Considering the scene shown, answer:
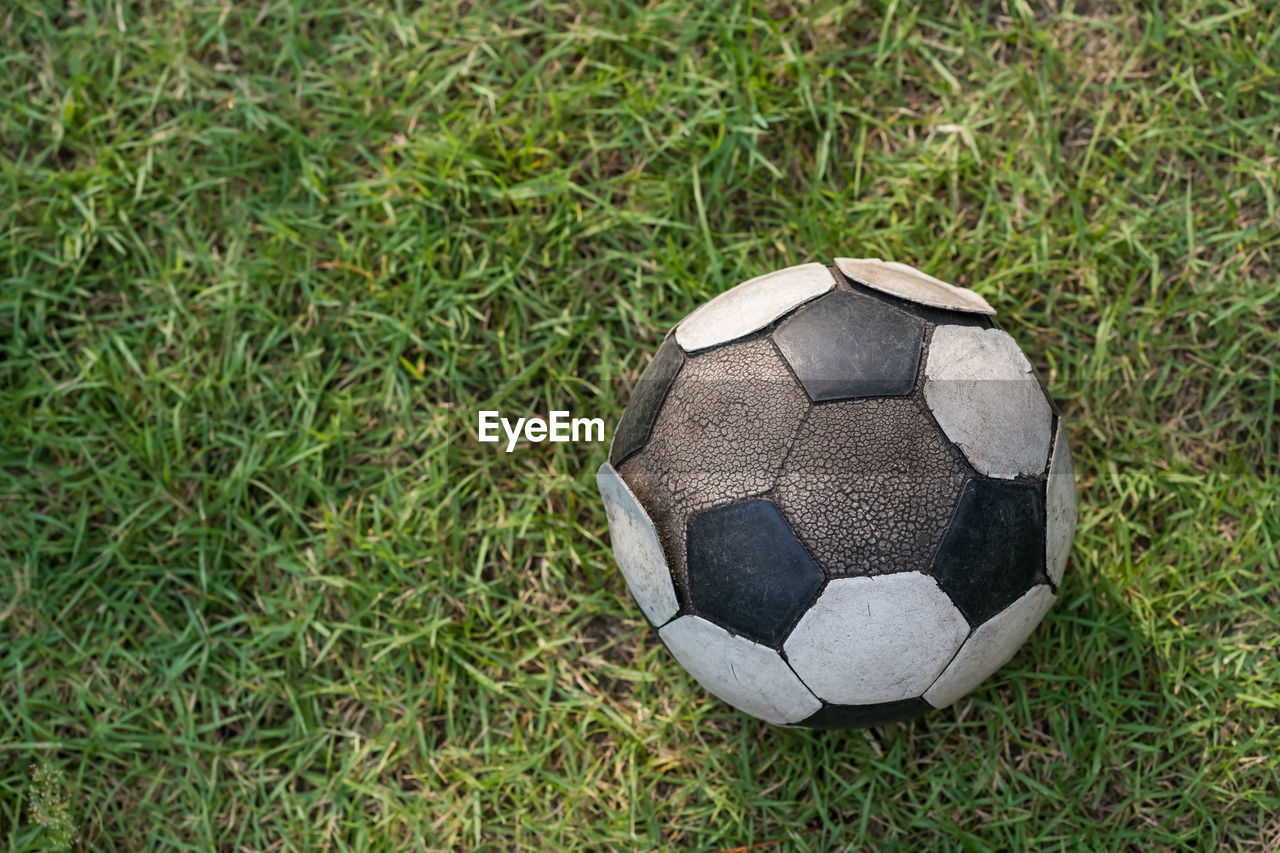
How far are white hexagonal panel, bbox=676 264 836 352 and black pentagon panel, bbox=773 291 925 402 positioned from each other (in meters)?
0.04

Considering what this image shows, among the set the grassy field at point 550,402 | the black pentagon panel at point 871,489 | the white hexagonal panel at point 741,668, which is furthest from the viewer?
the grassy field at point 550,402

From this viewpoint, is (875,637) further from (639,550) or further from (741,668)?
(639,550)

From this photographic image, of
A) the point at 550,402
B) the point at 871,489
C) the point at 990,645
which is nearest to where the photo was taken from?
the point at 871,489

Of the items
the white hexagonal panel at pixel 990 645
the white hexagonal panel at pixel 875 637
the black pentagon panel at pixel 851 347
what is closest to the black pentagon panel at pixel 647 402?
the black pentagon panel at pixel 851 347

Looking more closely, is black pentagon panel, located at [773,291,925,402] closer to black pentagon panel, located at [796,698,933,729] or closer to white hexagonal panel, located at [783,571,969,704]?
white hexagonal panel, located at [783,571,969,704]

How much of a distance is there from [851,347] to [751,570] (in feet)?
1.49

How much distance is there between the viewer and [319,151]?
104 inches

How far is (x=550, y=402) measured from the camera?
253 cm

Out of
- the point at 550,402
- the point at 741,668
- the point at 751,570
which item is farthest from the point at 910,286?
the point at 550,402

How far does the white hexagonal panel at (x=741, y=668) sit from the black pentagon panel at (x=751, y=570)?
35 mm

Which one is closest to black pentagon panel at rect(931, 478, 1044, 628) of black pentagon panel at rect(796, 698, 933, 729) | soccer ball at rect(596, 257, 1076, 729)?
soccer ball at rect(596, 257, 1076, 729)

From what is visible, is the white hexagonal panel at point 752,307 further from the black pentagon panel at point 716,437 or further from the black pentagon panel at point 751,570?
the black pentagon panel at point 751,570

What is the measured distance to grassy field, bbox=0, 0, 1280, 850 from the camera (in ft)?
7.73

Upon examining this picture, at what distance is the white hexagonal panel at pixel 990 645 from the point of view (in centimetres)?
178
